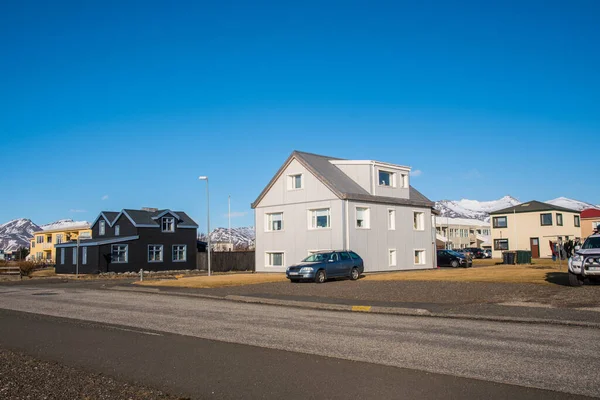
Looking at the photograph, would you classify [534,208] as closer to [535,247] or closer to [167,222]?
[535,247]

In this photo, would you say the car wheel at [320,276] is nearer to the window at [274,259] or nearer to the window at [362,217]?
the window at [362,217]

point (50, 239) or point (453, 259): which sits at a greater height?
point (50, 239)

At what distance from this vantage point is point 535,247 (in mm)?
72562

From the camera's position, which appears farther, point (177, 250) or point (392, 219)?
point (177, 250)

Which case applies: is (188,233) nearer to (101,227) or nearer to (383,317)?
(101,227)

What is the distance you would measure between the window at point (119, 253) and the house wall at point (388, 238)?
89.4 ft

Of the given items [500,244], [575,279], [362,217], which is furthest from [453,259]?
[500,244]

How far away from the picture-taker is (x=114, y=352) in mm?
10195

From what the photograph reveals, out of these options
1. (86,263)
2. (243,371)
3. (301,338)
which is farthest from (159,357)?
(86,263)

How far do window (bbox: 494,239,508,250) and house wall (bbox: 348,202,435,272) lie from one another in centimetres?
3454

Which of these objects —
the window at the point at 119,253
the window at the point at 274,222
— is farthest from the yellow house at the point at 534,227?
the window at the point at 119,253

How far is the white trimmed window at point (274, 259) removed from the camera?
41156 millimetres

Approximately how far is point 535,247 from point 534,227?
2.58 m

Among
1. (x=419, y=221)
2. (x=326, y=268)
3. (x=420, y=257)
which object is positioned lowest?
(x=326, y=268)
